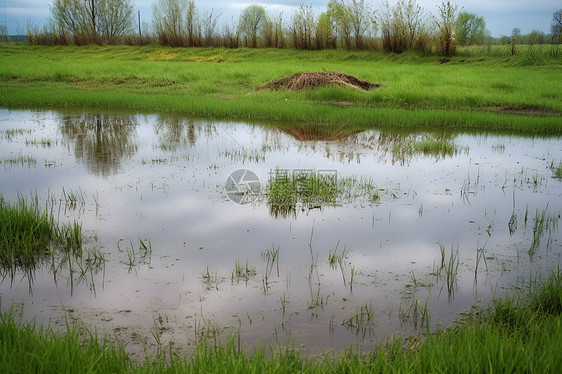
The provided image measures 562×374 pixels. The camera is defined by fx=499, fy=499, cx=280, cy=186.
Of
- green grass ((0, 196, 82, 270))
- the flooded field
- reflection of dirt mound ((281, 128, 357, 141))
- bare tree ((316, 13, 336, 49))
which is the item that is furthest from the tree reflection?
bare tree ((316, 13, 336, 49))

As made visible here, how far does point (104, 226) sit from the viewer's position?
425 centimetres

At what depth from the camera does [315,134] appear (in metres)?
9.07

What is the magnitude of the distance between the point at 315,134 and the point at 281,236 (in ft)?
17.1

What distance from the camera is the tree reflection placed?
6.70 meters

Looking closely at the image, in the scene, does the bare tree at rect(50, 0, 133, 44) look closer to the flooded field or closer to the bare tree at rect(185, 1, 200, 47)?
the bare tree at rect(185, 1, 200, 47)

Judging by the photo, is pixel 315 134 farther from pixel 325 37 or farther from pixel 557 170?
pixel 325 37

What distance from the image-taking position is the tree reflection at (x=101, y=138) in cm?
670

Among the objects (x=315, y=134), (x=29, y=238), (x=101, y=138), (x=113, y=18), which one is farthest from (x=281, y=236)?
(x=113, y=18)

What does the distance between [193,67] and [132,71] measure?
209 centimetres

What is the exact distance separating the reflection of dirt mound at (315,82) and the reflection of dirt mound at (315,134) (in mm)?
3973

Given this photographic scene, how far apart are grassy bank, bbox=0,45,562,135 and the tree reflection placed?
5.91 feet

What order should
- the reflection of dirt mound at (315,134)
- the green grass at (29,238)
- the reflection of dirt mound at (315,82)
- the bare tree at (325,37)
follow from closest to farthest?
the green grass at (29,238) → the reflection of dirt mound at (315,134) → the reflection of dirt mound at (315,82) → the bare tree at (325,37)

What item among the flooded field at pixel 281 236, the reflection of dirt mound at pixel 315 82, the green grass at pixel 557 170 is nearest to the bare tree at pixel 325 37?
the reflection of dirt mound at pixel 315 82

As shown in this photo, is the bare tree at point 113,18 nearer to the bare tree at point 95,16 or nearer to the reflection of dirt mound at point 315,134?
the bare tree at point 95,16
